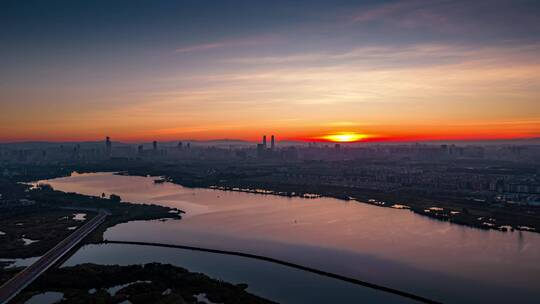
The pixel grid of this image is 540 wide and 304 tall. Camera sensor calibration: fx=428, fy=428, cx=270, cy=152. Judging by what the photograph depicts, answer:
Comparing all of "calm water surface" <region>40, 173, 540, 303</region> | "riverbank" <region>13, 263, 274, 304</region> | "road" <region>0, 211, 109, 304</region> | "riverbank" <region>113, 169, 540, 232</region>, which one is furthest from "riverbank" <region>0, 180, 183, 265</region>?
"riverbank" <region>113, 169, 540, 232</region>

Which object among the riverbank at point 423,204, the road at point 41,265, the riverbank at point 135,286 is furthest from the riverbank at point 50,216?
the riverbank at point 423,204

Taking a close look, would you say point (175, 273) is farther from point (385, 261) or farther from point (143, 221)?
point (143, 221)

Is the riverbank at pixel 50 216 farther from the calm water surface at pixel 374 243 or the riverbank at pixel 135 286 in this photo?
the riverbank at pixel 135 286

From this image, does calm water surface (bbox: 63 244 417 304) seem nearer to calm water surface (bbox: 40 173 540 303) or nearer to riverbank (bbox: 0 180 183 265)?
calm water surface (bbox: 40 173 540 303)

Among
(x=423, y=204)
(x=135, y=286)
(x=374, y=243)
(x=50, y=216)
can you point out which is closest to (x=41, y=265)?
(x=135, y=286)

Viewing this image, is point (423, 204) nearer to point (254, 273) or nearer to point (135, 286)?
point (254, 273)

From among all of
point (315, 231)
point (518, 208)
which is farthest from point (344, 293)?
point (518, 208)

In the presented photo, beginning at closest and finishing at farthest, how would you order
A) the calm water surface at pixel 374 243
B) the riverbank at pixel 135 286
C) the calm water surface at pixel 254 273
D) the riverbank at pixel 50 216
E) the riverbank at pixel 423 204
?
1. the riverbank at pixel 135 286
2. the calm water surface at pixel 254 273
3. the calm water surface at pixel 374 243
4. the riverbank at pixel 50 216
5. the riverbank at pixel 423 204

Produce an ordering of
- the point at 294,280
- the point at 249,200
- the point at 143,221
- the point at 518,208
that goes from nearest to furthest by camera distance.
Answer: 1. the point at 294,280
2. the point at 143,221
3. the point at 518,208
4. the point at 249,200

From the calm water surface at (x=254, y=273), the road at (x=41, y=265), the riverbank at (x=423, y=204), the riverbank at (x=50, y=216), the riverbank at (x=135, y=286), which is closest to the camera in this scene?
the riverbank at (x=135, y=286)
